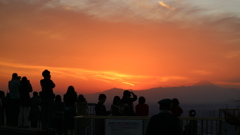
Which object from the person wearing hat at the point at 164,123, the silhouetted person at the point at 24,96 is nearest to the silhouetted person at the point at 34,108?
the silhouetted person at the point at 24,96

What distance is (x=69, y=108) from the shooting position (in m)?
15.2

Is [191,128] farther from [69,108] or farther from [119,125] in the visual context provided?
[69,108]

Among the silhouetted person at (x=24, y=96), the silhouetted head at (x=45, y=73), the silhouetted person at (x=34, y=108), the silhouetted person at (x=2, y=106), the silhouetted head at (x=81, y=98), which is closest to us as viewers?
the silhouetted head at (x=45, y=73)

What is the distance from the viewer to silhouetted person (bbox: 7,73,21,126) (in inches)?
593

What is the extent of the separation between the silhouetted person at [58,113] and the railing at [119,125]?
14.0 ft

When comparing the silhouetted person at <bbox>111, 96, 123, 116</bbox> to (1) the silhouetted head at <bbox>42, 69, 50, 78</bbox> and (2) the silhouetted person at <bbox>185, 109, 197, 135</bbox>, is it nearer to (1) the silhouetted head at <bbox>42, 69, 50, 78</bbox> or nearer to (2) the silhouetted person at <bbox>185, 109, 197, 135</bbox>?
(2) the silhouetted person at <bbox>185, 109, 197, 135</bbox>

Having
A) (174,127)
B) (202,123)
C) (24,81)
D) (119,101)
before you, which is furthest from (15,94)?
(174,127)

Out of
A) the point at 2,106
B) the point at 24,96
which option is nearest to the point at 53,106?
the point at 24,96

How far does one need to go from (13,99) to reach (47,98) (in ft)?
5.15

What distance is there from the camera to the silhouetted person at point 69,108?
A: 14713 mm

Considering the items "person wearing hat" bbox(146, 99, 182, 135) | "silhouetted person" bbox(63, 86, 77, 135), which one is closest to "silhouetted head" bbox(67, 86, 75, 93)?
"silhouetted person" bbox(63, 86, 77, 135)

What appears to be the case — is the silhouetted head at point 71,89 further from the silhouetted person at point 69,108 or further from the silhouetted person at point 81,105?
the silhouetted person at point 81,105

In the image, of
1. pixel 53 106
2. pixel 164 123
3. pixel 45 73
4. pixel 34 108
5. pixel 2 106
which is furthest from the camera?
pixel 2 106

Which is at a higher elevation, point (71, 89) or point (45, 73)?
point (45, 73)
